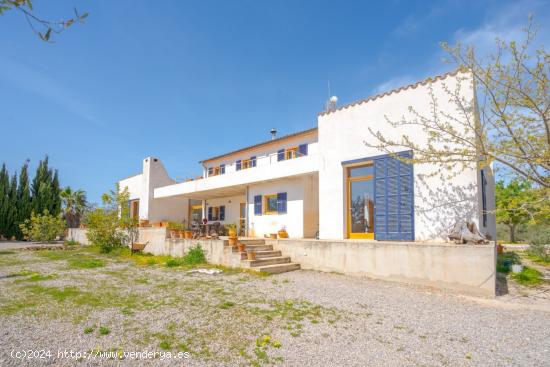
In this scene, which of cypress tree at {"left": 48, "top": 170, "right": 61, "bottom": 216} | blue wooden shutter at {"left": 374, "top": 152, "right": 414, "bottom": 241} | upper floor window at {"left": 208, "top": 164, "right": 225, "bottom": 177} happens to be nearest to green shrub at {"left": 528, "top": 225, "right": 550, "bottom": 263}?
blue wooden shutter at {"left": 374, "top": 152, "right": 414, "bottom": 241}

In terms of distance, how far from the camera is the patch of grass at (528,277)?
31.3 ft

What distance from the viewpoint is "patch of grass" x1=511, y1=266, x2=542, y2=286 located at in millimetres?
9555

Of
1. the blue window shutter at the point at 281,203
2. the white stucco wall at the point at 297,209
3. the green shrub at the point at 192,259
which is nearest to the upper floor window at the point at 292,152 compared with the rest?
the white stucco wall at the point at 297,209

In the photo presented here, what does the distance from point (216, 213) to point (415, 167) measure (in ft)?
52.7

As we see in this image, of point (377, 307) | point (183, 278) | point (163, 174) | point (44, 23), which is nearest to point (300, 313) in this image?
point (377, 307)

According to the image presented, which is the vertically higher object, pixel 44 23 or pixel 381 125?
pixel 381 125

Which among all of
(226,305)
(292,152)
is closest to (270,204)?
(292,152)

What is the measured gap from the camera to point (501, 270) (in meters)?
11.4

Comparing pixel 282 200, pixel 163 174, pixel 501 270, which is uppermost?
pixel 163 174

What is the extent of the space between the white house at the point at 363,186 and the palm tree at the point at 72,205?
2339 cm

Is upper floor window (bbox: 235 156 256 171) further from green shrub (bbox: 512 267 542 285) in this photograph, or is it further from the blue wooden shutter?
green shrub (bbox: 512 267 542 285)

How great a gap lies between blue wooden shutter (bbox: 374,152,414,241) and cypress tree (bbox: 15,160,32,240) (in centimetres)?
3431

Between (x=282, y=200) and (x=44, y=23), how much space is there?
47.2 feet

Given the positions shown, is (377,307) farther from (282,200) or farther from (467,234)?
(282,200)
